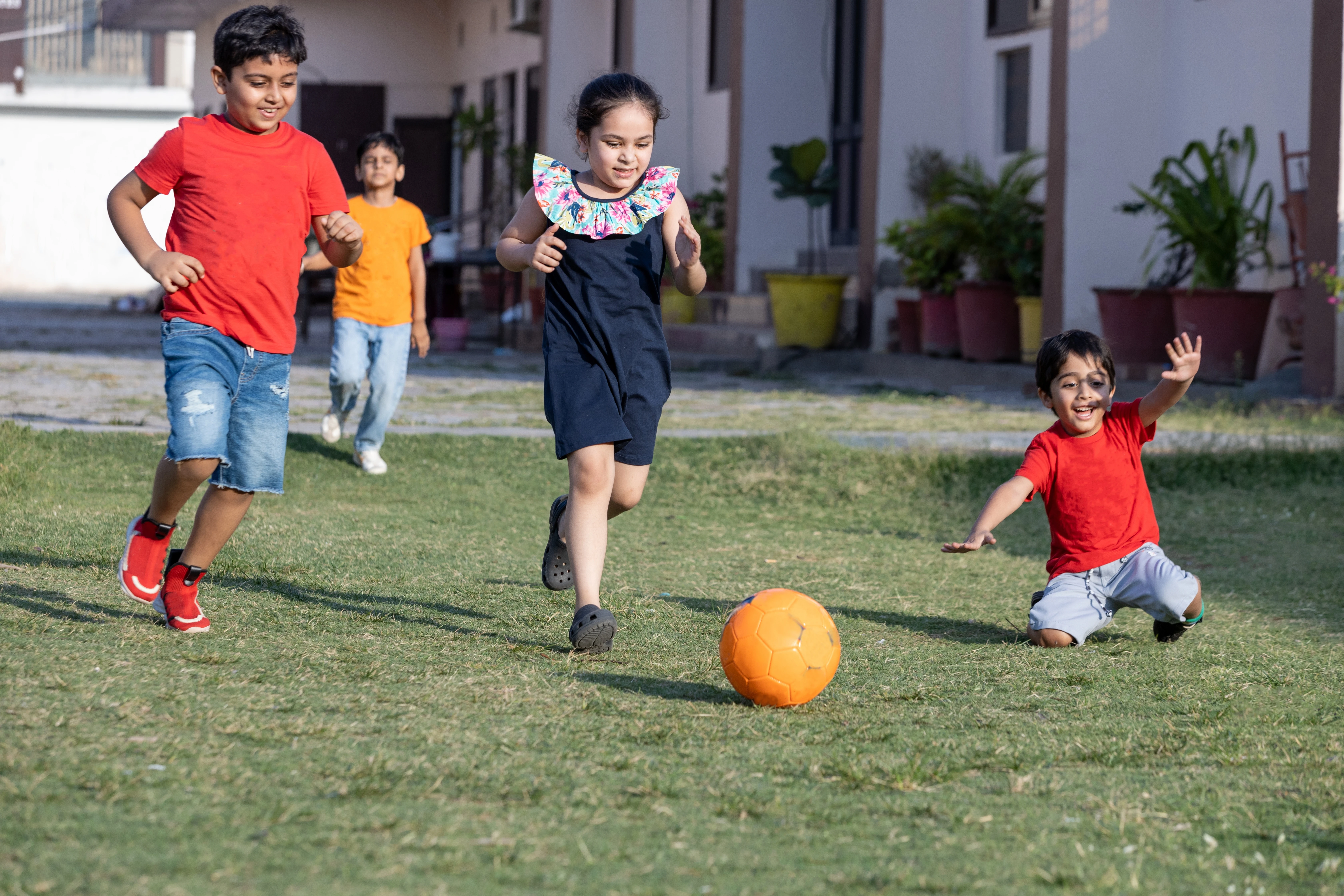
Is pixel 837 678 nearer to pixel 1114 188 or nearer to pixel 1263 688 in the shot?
pixel 1263 688

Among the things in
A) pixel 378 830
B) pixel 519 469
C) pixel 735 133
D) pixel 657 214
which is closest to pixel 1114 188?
pixel 735 133

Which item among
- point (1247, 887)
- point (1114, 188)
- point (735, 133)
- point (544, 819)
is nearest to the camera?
point (1247, 887)

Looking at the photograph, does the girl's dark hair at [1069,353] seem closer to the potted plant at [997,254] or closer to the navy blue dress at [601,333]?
the navy blue dress at [601,333]

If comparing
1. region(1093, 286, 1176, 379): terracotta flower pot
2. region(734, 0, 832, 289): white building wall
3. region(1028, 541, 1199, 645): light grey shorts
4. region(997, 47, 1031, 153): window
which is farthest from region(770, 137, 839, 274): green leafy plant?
region(1028, 541, 1199, 645): light grey shorts

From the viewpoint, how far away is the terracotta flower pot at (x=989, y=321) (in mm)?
12609

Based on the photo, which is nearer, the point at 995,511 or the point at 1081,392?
the point at 995,511

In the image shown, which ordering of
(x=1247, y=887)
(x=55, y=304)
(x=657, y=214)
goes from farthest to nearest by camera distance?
(x=55, y=304), (x=657, y=214), (x=1247, y=887)

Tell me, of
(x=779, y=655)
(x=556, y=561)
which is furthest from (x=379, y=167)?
(x=779, y=655)

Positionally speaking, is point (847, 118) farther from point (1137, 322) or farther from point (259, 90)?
point (259, 90)

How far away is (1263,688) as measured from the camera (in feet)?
12.1

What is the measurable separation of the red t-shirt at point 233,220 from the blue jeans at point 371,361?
3.15 metres

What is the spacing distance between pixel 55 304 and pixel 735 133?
1655cm

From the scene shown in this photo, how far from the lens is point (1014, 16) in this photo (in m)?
13.7

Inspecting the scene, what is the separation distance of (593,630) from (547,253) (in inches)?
36.9
